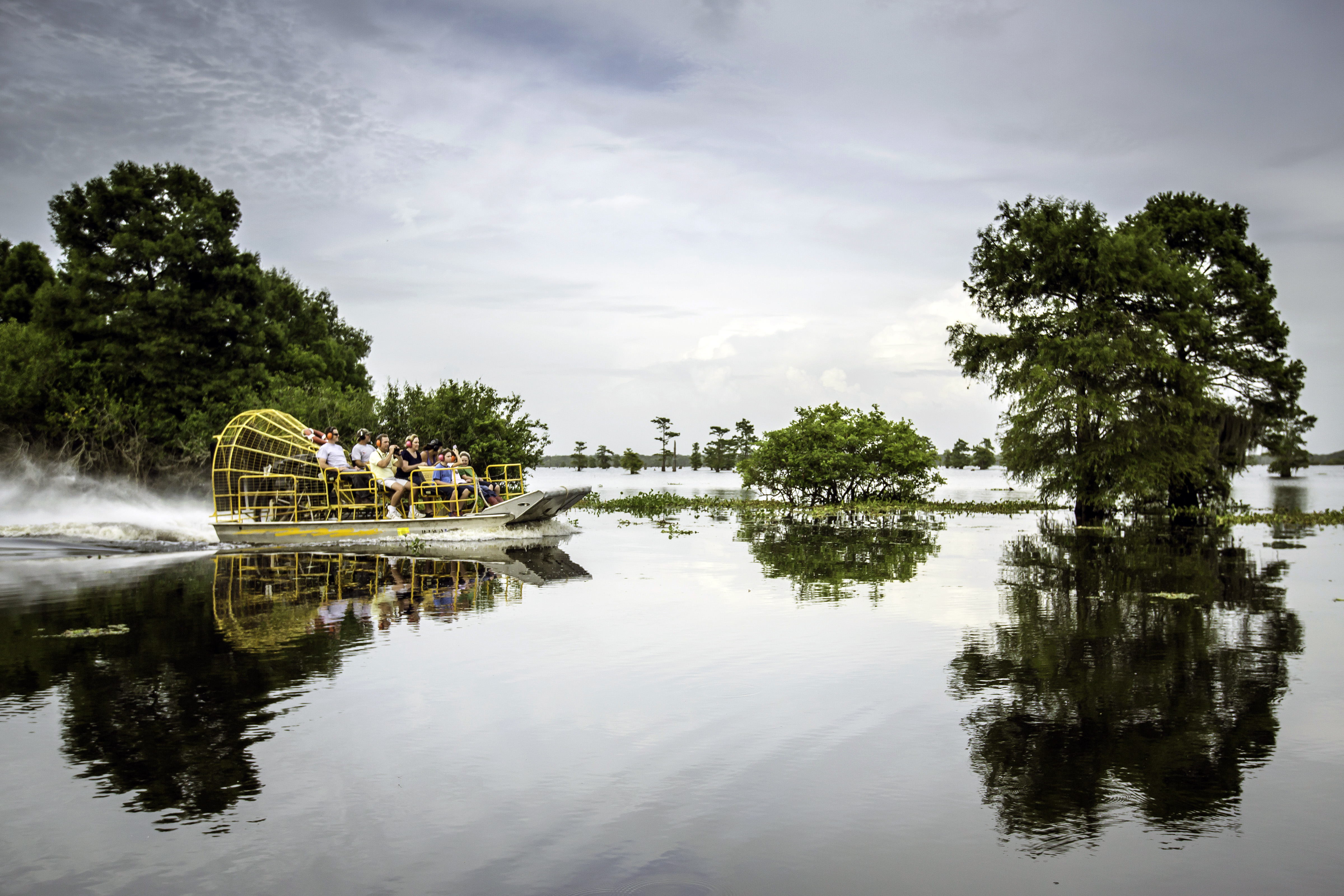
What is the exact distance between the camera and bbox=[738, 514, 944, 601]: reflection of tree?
14523 millimetres

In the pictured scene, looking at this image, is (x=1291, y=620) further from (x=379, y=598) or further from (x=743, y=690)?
(x=379, y=598)

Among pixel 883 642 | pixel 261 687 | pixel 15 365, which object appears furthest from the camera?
pixel 15 365

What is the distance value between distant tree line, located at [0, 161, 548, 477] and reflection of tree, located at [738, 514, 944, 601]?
9.85 meters

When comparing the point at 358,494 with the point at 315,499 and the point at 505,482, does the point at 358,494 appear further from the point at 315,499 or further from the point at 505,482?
the point at 505,482

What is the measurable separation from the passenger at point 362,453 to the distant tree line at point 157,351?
7.82m

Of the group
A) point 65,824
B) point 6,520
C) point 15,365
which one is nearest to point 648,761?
point 65,824

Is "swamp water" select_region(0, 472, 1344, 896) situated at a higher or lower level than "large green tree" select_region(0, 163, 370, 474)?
lower

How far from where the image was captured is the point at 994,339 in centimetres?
3384

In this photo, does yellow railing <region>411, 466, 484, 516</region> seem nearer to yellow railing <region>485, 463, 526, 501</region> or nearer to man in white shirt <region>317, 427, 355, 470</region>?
yellow railing <region>485, 463, 526, 501</region>

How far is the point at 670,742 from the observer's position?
20.7 feet

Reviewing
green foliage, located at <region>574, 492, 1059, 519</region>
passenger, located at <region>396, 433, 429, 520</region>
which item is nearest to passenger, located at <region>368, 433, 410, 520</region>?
passenger, located at <region>396, 433, 429, 520</region>

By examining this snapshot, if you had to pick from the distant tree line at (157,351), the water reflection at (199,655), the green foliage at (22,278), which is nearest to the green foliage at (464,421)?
the distant tree line at (157,351)

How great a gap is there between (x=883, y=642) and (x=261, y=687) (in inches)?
242

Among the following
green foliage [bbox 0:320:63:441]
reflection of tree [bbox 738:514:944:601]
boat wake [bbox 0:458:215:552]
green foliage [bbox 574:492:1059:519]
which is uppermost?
green foliage [bbox 0:320:63:441]
